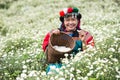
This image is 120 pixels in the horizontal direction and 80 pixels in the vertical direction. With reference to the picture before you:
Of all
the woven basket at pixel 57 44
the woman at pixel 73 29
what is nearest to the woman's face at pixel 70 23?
the woman at pixel 73 29

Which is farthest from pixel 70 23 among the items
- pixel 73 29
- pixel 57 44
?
pixel 57 44

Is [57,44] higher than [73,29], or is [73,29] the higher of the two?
[73,29]

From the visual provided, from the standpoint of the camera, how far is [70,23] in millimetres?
7238

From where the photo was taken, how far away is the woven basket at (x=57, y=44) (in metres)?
6.84

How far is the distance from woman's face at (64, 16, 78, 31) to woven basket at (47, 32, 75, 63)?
8.4 inches

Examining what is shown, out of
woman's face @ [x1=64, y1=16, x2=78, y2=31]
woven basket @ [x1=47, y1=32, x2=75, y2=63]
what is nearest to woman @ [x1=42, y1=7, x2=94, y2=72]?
woman's face @ [x1=64, y1=16, x2=78, y2=31]

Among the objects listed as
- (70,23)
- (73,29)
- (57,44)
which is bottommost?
(57,44)

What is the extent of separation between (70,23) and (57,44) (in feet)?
1.61

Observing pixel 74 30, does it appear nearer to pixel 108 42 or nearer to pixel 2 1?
pixel 108 42

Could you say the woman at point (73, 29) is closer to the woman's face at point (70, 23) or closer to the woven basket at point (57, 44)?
the woman's face at point (70, 23)

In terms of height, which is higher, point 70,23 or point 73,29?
point 70,23

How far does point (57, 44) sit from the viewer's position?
7293mm

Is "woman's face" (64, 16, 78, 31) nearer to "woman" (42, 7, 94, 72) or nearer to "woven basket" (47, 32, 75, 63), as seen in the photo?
"woman" (42, 7, 94, 72)

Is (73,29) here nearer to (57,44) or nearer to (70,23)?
(70,23)
